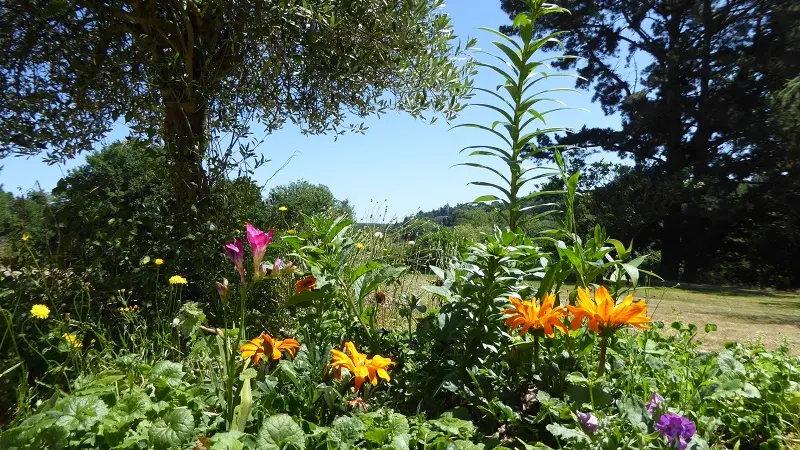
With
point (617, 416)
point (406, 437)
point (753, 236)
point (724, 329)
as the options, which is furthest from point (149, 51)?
point (753, 236)

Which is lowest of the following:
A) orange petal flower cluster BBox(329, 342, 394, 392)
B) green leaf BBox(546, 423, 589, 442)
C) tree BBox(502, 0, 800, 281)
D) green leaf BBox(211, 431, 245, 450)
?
green leaf BBox(211, 431, 245, 450)

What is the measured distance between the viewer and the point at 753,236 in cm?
1371

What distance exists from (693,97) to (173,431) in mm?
15677

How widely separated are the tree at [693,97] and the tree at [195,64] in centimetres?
1115

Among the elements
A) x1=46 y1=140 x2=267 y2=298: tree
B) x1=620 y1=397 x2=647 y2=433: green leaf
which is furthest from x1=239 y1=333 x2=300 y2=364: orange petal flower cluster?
x1=46 y1=140 x2=267 y2=298: tree

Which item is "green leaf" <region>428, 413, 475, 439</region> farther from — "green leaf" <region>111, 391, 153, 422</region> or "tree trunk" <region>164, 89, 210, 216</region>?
"tree trunk" <region>164, 89, 210, 216</region>

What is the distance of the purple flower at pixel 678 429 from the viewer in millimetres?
1018

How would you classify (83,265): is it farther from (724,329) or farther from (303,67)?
(724,329)

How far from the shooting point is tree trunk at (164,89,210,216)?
287 centimetres

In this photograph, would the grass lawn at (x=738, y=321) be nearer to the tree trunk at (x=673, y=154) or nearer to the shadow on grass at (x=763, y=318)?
the shadow on grass at (x=763, y=318)

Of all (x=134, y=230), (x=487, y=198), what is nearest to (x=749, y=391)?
(x=487, y=198)

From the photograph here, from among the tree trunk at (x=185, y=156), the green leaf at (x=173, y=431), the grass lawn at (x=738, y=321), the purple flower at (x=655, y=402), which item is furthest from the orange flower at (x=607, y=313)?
the tree trunk at (x=185, y=156)

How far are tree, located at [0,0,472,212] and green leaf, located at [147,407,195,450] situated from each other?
199 centimetres

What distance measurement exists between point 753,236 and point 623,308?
51.2 feet
